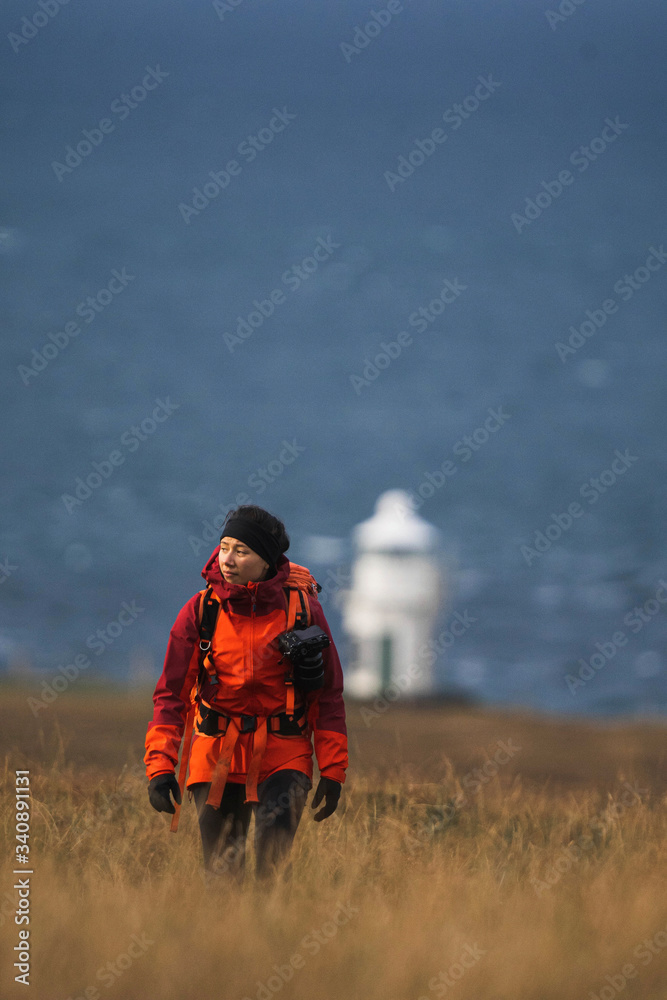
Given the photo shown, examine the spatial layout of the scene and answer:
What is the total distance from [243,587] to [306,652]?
35 centimetres

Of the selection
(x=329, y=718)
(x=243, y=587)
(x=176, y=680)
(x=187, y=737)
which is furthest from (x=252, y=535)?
(x=187, y=737)

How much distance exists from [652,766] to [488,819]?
369 cm

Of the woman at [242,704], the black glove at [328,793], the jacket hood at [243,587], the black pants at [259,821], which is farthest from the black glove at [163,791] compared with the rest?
the jacket hood at [243,587]

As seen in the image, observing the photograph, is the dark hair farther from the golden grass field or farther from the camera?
the golden grass field

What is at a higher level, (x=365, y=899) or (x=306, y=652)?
(x=306, y=652)

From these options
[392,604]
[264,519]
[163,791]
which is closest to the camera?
[163,791]

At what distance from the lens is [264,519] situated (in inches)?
170

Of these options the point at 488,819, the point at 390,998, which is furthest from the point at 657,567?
the point at 390,998

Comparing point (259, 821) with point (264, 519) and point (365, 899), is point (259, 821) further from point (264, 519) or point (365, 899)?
point (264, 519)

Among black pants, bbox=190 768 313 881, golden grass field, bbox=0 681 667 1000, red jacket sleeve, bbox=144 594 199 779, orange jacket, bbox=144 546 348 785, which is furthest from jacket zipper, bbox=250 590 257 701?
golden grass field, bbox=0 681 667 1000

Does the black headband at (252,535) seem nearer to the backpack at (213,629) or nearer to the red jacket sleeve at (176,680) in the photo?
the backpack at (213,629)

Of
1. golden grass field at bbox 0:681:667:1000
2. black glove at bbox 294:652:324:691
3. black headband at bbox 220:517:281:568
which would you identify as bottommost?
golden grass field at bbox 0:681:667:1000

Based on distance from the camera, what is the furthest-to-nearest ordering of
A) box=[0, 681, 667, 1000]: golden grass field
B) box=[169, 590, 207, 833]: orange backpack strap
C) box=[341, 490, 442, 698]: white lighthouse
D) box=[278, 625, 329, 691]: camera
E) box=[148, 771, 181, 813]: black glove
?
1. box=[341, 490, 442, 698]: white lighthouse
2. box=[169, 590, 207, 833]: orange backpack strap
3. box=[278, 625, 329, 691]: camera
4. box=[148, 771, 181, 813]: black glove
5. box=[0, 681, 667, 1000]: golden grass field

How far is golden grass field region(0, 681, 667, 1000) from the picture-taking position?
367cm
